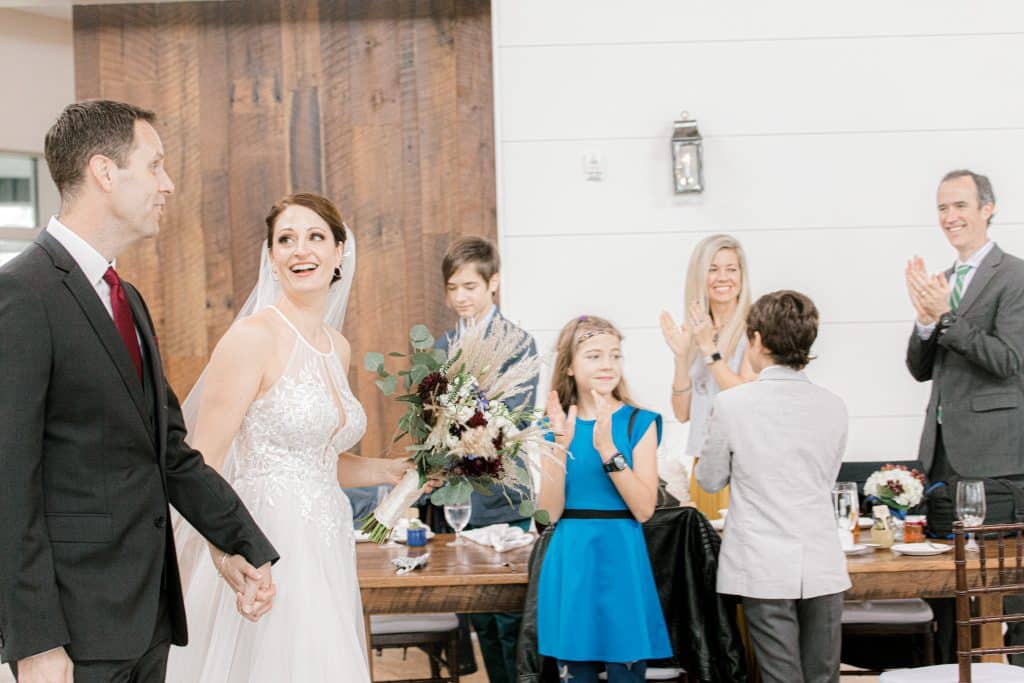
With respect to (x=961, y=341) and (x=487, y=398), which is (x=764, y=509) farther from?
(x=961, y=341)

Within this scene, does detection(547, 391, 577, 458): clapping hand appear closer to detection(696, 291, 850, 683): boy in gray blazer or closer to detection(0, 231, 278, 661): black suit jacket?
detection(696, 291, 850, 683): boy in gray blazer

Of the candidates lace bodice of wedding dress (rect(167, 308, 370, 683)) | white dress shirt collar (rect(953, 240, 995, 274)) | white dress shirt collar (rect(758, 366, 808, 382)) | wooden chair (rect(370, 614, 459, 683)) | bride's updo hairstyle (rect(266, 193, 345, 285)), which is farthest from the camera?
white dress shirt collar (rect(953, 240, 995, 274))

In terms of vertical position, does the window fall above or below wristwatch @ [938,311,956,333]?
above

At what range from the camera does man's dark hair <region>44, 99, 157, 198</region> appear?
1971 millimetres

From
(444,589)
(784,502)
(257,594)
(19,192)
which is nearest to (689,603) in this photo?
(784,502)

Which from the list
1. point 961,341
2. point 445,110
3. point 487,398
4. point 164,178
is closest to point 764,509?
point 487,398

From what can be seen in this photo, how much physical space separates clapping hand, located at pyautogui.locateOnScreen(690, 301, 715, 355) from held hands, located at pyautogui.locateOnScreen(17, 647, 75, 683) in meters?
2.76

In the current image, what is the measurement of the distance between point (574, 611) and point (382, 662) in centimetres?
253

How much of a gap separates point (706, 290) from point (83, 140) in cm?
281

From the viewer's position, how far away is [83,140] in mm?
1975

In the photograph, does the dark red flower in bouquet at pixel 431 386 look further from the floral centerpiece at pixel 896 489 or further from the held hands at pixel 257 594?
the floral centerpiece at pixel 896 489

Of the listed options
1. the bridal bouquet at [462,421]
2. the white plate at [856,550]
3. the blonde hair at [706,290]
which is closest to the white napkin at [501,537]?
the bridal bouquet at [462,421]

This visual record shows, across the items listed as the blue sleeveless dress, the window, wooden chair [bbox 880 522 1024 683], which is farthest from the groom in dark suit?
the window

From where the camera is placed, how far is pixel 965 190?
4207mm
